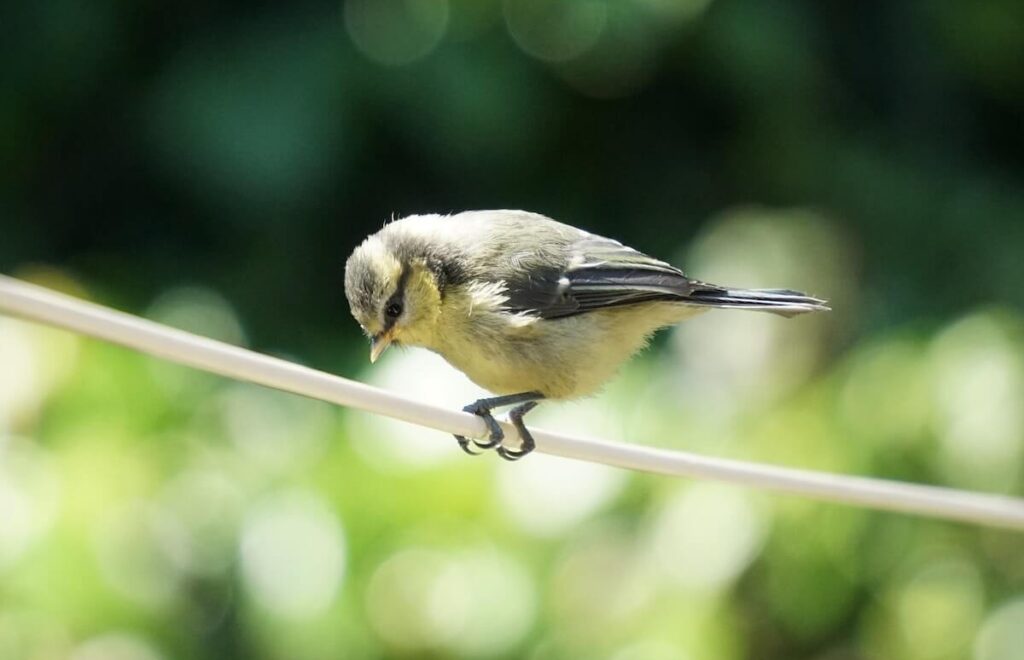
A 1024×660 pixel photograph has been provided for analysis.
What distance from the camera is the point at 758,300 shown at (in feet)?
8.67

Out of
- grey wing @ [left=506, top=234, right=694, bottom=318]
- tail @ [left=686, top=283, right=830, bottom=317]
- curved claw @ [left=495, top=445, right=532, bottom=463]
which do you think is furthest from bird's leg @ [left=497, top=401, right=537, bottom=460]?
tail @ [left=686, top=283, right=830, bottom=317]

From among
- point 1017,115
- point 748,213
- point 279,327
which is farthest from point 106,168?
point 1017,115

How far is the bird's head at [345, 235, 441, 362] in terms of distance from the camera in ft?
8.45

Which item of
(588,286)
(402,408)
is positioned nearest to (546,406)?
(588,286)

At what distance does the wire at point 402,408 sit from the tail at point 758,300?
1.88 feet

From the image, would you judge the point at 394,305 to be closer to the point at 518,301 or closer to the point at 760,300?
the point at 518,301

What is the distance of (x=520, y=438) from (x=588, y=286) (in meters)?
0.47

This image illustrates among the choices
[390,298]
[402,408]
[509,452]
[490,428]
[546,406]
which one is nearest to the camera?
[402,408]

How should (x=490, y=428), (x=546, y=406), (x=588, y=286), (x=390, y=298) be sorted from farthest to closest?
1. (x=546, y=406)
2. (x=588, y=286)
3. (x=390, y=298)
4. (x=490, y=428)

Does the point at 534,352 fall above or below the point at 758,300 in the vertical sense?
below

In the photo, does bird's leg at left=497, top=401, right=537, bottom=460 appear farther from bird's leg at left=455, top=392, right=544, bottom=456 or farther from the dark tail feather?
the dark tail feather

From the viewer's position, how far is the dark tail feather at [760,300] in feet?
8.60

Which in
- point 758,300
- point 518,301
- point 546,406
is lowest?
point 546,406

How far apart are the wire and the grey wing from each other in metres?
0.40
